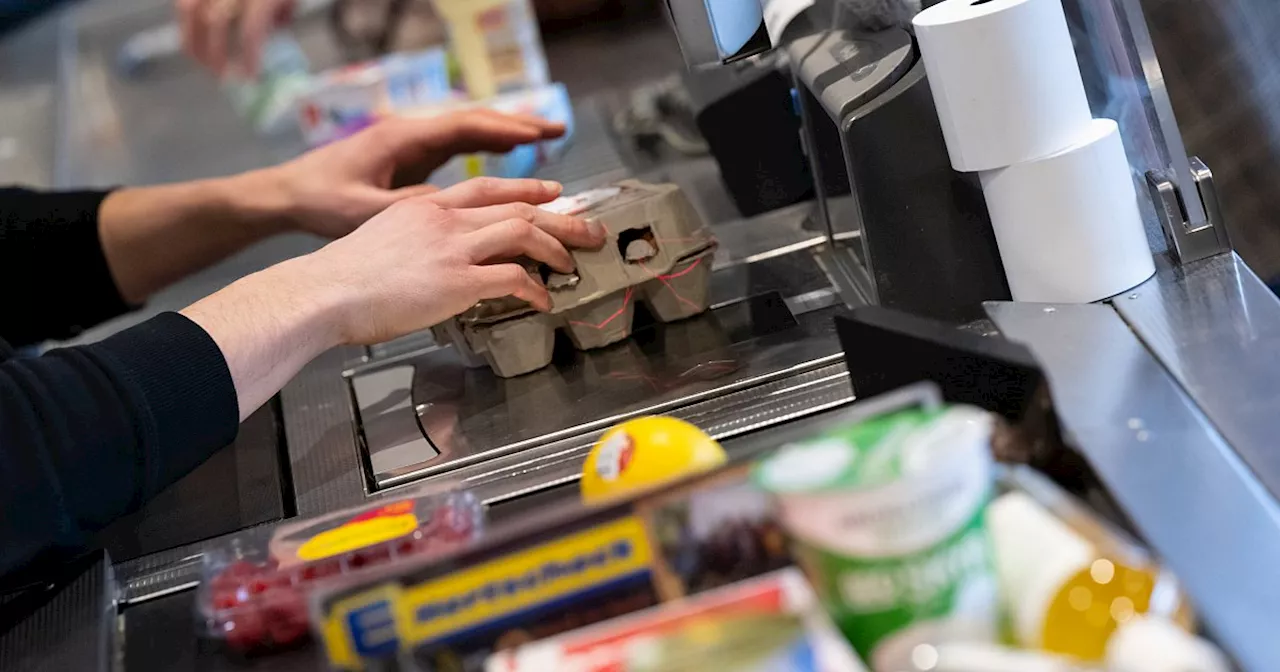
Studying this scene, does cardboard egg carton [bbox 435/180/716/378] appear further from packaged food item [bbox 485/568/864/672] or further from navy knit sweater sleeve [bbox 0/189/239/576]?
packaged food item [bbox 485/568/864/672]

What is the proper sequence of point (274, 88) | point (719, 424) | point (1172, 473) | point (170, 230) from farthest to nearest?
1. point (274, 88)
2. point (170, 230)
3. point (719, 424)
4. point (1172, 473)

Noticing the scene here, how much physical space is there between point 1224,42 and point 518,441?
1101 millimetres

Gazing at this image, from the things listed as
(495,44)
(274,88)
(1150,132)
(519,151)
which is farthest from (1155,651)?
(274,88)

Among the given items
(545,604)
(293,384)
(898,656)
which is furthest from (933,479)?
(293,384)

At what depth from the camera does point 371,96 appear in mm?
2043

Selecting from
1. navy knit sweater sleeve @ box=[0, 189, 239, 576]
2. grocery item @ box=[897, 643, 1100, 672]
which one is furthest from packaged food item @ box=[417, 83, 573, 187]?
grocery item @ box=[897, 643, 1100, 672]

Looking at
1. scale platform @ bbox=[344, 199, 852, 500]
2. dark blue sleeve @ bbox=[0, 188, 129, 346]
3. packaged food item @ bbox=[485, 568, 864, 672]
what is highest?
dark blue sleeve @ bbox=[0, 188, 129, 346]

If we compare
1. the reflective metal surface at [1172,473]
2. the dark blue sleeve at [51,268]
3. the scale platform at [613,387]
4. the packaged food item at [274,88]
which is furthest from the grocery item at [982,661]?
the packaged food item at [274,88]

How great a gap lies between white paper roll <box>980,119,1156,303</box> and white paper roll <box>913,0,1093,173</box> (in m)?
0.02

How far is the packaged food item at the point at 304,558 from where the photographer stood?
889mm

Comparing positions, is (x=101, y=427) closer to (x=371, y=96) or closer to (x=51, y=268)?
(x=51, y=268)

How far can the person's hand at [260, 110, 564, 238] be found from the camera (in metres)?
1.57

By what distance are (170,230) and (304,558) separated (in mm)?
932

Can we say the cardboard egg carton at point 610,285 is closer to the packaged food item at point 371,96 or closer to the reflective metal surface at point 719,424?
the reflective metal surface at point 719,424
